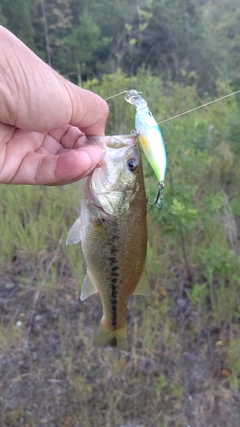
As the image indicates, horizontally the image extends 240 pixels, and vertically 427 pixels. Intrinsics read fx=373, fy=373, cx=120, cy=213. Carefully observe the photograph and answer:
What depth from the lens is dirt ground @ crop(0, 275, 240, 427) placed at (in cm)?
219

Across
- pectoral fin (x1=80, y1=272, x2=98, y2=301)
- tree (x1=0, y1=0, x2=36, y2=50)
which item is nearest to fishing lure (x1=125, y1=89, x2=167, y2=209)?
pectoral fin (x1=80, y1=272, x2=98, y2=301)

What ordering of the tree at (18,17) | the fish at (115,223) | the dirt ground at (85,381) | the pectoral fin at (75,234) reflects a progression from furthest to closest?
the tree at (18,17)
the dirt ground at (85,381)
the pectoral fin at (75,234)
the fish at (115,223)

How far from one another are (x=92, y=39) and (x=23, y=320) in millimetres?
16000

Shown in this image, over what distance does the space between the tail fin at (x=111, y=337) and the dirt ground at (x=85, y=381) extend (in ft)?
1.58

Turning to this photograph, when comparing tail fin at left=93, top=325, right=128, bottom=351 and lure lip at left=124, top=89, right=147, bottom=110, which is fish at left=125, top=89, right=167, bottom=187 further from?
tail fin at left=93, top=325, right=128, bottom=351

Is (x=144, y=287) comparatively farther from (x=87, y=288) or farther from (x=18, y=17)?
(x=18, y=17)

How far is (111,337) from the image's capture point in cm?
190

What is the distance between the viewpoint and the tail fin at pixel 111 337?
6.18ft

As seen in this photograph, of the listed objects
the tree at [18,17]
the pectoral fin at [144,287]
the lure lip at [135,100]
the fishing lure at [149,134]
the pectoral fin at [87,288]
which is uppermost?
the tree at [18,17]

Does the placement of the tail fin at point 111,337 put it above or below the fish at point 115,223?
below

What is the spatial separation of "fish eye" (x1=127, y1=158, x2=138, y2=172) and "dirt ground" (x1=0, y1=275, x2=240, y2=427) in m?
1.42

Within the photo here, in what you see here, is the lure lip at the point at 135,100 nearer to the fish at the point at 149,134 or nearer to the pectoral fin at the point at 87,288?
the fish at the point at 149,134

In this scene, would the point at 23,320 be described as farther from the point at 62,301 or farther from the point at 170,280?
the point at 170,280

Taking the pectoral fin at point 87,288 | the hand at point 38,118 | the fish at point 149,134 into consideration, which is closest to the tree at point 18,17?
the hand at point 38,118
